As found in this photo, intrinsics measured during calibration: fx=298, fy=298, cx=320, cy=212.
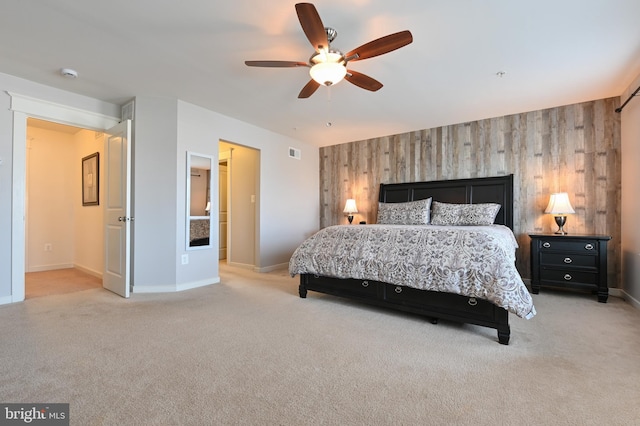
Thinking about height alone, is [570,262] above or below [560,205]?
below

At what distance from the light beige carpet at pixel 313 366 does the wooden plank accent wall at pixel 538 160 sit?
1.29 metres

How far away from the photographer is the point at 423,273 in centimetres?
260

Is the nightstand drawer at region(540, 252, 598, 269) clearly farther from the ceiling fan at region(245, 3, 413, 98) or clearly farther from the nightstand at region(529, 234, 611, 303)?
the ceiling fan at region(245, 3, 413, 98)

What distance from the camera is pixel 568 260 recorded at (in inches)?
138

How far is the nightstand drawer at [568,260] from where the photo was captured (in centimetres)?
340

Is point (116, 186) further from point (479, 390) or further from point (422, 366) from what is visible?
point (479, 390)

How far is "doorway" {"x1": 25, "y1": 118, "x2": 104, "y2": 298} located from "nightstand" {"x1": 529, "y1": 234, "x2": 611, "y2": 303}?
6.13 metres

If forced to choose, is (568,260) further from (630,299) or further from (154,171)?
(154,171)

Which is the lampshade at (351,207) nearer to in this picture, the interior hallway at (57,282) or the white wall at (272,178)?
the white wall at (272,178)

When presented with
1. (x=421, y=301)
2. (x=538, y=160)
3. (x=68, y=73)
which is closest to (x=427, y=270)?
(x=421, y=301)

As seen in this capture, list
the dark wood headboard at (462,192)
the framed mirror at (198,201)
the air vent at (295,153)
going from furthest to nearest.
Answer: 1. the air vent at (295,153)
2. the dark wood headboard at (462,192)
3. the framed mirror at (198,201)

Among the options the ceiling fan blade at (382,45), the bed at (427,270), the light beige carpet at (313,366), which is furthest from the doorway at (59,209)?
the ceiling fan blade at (382,45)

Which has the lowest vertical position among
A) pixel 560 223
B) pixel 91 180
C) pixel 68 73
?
pixel 560 223

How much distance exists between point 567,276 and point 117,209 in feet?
18.0
